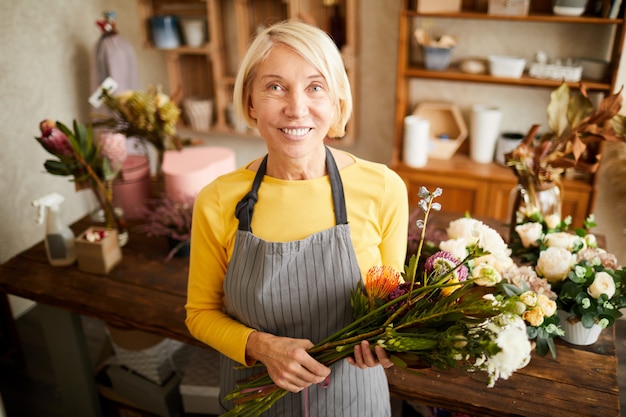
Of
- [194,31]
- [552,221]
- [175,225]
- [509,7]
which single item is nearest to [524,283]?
[552,221]

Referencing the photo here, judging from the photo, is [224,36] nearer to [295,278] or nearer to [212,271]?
[212,271]

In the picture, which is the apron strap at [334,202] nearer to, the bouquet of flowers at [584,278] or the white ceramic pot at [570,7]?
the bouquet of flowers at [584,278]

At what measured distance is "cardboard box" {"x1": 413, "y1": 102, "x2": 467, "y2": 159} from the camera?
3.42 m

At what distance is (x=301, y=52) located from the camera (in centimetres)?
121

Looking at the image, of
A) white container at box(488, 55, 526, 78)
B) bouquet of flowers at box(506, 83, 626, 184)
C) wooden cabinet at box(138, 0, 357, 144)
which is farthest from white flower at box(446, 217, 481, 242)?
wooden cabinet at box(138, 0, 357, 144)

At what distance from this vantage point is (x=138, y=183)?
2416 mm

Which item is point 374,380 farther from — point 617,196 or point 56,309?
point 617,196

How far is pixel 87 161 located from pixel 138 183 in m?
0.35

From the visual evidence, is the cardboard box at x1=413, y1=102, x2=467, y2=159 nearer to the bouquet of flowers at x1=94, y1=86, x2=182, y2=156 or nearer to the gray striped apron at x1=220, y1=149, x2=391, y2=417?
the bouquet of flowers at x1=94, y1=86, x2=182, y2=156

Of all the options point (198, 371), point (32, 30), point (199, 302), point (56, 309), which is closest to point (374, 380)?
point (199, 302)

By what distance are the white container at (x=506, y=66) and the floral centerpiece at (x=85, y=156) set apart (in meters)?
2.15

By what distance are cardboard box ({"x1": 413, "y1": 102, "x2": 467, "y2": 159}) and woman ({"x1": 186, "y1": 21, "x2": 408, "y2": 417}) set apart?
215 cm

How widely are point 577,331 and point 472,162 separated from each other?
77.6 inches

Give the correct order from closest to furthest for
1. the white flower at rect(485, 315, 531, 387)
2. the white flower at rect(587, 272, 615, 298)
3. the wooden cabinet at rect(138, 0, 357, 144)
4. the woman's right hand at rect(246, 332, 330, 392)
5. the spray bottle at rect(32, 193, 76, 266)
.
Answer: the white flower at rect(485, 315, 531, 387)
the woman's right hand at rect(246, 332, 330, 392)
the white flower at rect(587, 272, 615, 298)
the spray bottle at rect(32, 193, 76, 266)
the wooden cabinet at rect(138, 0, 357, 144)
